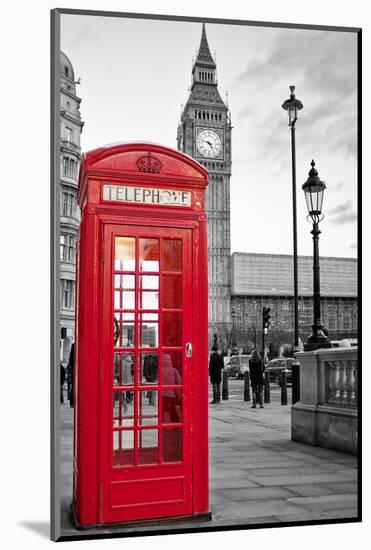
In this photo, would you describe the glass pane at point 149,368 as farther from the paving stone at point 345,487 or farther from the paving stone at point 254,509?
the paving stone at point 345,487

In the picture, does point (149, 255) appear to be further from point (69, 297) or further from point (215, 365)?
point (215, 365)

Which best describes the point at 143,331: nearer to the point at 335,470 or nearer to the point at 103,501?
the point at 103,501

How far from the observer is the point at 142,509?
422cm

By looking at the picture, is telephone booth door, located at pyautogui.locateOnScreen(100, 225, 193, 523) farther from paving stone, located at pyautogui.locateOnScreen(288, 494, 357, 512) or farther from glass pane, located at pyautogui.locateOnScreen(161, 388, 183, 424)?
paving stone, located at pyautogui.locateOnScreen(288, 494, 357, 512)

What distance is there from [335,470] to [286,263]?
283 ft

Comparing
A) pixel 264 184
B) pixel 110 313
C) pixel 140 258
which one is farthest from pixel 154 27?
pixel 264 184

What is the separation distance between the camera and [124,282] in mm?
4258

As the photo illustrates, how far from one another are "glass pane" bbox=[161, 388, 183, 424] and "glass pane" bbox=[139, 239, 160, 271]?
83cm

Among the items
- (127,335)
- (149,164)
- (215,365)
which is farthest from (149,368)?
(215,365)

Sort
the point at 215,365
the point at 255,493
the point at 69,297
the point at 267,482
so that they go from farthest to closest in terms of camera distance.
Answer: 1. the point at 215,365
2. the point at 69,297
3. the point at 267,482
4. the point at 255,493

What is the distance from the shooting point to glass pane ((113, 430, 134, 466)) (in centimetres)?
419

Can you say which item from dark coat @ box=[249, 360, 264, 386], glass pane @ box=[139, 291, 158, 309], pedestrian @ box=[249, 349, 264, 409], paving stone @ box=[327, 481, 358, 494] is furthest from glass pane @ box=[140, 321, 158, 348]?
dark coat @ box=[249, 360, 264, 386]

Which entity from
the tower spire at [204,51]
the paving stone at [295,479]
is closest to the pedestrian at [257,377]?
the tower spire at [204,51]

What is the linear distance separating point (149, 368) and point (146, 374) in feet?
0.15
